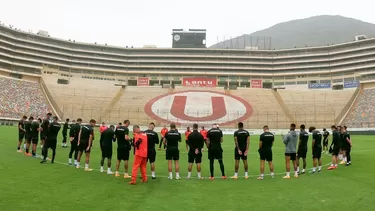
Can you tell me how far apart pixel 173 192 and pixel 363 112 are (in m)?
56.7

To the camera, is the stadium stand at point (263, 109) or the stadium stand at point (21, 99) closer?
the stadium stand at point (21, 99)

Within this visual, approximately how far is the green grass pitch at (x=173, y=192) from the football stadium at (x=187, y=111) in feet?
0.10

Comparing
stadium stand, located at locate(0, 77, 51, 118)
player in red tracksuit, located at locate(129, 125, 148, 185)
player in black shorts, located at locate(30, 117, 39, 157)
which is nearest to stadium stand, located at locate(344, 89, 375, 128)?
player in red tracksuit, located at locate(129, 125, 148, 185)

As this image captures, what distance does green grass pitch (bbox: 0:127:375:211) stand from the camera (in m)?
6.69

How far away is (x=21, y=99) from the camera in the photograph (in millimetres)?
55469

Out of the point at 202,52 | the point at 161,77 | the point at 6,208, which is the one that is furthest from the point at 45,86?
the point at 6,208

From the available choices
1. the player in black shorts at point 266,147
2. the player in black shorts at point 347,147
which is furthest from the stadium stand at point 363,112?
the player in black shorts at point 266,147

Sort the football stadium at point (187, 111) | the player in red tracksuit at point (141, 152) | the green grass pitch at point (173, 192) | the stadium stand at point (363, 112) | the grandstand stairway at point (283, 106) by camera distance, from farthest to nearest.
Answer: the grandstand stairway at point (283, 106) < the stadium stand at point (363, 112) < the player in red tracksuit at point (141, 152) < the football stadium at point (187, 111) < the green grass pitch at point (173, 192)

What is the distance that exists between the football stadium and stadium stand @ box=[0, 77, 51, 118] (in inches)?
10.2

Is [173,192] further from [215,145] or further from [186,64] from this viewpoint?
[186,64]

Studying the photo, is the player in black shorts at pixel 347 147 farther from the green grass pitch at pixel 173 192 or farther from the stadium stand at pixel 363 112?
the stadium stand at pixel 363 112

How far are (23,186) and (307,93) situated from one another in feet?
214

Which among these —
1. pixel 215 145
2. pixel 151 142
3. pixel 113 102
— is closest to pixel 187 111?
pixel 113 102

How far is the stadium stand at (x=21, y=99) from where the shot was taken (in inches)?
1956
